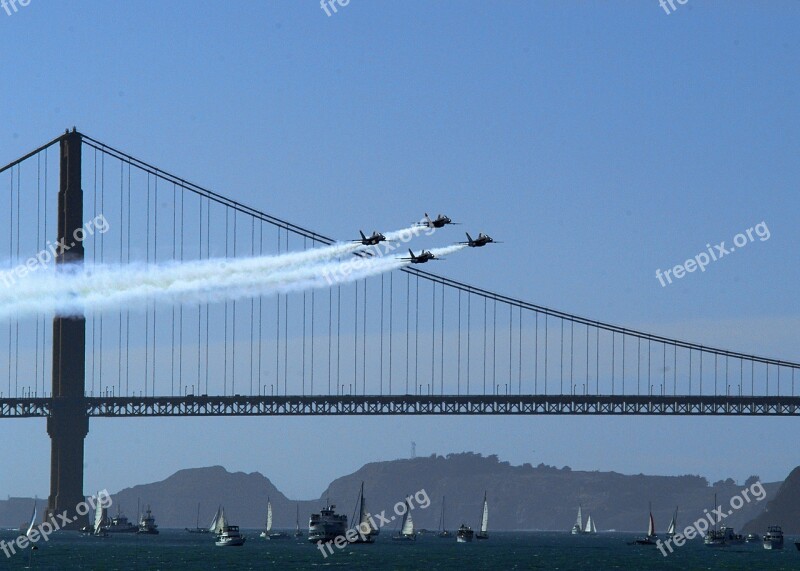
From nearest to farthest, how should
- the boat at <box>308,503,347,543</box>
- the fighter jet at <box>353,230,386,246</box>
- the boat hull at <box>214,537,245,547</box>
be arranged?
1. the fighter jet at <box>353,230,386,246</box>
2. the boat at <box>308,503,347,543</box>
3. the boat hull at <box>214,537,245,547</box>

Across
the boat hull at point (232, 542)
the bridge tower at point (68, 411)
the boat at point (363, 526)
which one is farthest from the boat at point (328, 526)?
the bridge tower at point (68, 411)

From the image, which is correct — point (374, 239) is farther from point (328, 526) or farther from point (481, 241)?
point (328, 526)

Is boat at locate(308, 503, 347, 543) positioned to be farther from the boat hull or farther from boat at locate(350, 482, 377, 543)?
the boat hull

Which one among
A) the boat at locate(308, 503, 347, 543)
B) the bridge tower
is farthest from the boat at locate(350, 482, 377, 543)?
the bridge tower

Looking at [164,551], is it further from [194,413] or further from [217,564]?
[217,564]

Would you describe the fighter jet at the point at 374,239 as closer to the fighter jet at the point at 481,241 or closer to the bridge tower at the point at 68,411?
the fighter jet at the point at 481,241

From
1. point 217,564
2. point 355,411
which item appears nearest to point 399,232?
point 217,564

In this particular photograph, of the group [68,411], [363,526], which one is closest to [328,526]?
Result: [363,526]

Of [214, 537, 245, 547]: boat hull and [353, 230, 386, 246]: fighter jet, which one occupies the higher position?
[353, 230, 386, 246]: fighter jet
